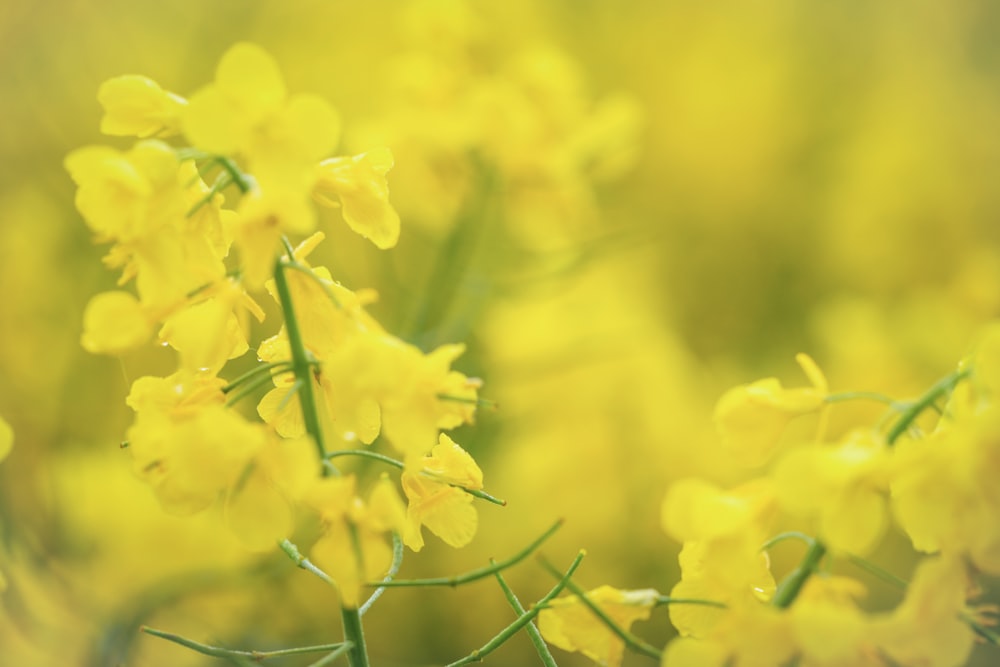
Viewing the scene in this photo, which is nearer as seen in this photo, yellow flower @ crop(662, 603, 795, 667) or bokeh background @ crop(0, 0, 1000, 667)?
yellow flower @ crop(662, 603, 795, 667)

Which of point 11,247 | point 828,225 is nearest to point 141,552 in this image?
point 11,247

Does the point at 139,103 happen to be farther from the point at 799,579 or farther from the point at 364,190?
the point at 799,579

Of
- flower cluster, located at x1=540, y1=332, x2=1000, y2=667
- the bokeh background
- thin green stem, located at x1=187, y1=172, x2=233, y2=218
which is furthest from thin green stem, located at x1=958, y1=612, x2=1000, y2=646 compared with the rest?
the bokeh background

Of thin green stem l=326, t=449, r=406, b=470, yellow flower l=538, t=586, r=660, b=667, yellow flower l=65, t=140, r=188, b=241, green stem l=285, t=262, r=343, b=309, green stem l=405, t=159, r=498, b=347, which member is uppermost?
green stem l=405, t=159, r=498, b=347

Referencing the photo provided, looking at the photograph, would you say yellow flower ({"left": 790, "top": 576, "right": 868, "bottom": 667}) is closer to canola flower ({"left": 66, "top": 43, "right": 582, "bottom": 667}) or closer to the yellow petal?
canola flower ({"left": 66, "top": 43, "right": 582, "bottom": 667})

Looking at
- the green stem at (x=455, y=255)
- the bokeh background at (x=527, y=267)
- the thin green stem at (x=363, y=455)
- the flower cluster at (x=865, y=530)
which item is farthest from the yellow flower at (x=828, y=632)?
the green stem at (x=455, y=255)

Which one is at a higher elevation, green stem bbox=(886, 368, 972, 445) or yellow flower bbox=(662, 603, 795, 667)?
green stem bbox=(886, 368, 972, 445)

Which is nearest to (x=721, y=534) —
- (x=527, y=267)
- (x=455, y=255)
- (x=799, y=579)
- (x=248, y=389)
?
(x=799, y=579)
